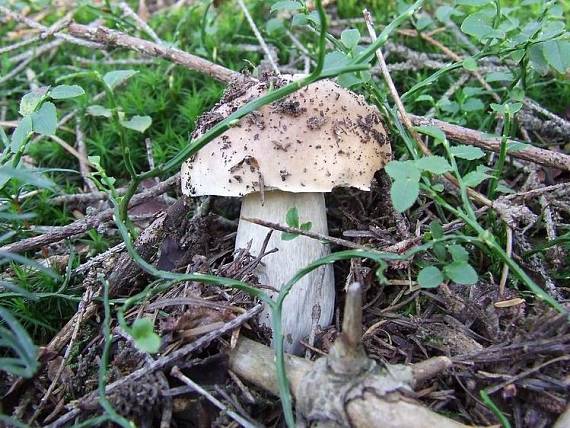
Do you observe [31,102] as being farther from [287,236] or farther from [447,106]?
[447,106]

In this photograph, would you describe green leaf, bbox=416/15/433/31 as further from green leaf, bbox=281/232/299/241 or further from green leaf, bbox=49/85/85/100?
green leaf, bbox=49/85/85/100

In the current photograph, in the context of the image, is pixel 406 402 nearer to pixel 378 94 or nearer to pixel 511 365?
pixel 511 365

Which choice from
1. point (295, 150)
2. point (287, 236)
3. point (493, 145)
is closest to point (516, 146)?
point (493, 145)

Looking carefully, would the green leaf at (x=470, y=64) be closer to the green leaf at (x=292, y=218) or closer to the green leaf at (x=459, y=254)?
the green leaf at (x=459, y=254)

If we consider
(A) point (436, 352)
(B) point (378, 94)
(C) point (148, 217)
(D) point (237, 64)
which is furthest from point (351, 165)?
(D) point (237, 64)

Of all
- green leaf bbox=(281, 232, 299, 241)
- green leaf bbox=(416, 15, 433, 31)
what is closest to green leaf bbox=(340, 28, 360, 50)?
green leaf bbox=(281, 232, 299, 241)

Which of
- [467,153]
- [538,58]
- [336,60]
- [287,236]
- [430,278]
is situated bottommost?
[430,278]
